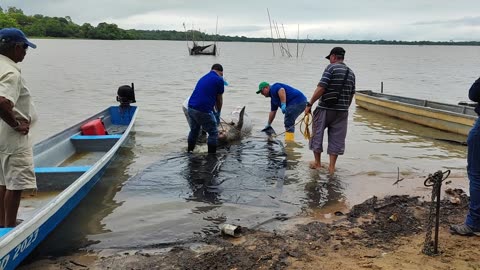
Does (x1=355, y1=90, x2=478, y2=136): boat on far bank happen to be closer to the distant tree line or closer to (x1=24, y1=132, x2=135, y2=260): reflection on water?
(x1=24, y1=132, x2=135, y2=260): reflection on water

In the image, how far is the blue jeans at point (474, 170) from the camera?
4703 mm

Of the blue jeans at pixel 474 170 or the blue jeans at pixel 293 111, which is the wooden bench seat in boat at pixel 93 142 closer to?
the blue jeans at pixel 293 111

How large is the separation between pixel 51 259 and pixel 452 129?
38.8 ft

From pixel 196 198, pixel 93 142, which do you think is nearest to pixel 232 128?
pixel 93 142

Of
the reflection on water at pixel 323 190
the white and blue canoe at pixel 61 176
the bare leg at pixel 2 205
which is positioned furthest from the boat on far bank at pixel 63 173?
the reflection on water at pixel 323 190

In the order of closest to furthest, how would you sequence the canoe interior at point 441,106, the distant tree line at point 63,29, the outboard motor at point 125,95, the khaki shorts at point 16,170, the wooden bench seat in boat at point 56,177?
the khaki shorts at point 16,170 → the wooden bench seat in boat at point 56,177 → the outboard motor at point 125,95 → the canoe interior at point 441,106 → the distant tree line at point 63,29

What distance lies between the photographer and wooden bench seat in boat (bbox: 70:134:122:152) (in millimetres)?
8633

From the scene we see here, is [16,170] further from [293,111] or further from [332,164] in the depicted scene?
[293,111]

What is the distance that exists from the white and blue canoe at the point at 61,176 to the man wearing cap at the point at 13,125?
0.99 feet

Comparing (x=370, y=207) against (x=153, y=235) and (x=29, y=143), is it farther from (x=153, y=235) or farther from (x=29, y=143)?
(x=29, y=143)

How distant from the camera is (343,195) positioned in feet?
Result: 23.3

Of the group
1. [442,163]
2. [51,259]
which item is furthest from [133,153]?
[442,163]

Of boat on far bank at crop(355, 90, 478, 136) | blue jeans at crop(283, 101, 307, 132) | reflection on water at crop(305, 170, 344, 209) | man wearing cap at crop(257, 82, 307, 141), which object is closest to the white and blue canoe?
reflection on water at crop(305, 170, 344, 209)

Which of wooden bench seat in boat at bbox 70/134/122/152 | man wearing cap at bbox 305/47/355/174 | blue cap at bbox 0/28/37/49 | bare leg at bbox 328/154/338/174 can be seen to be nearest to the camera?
blue cap at bbox 0/28/37/49
